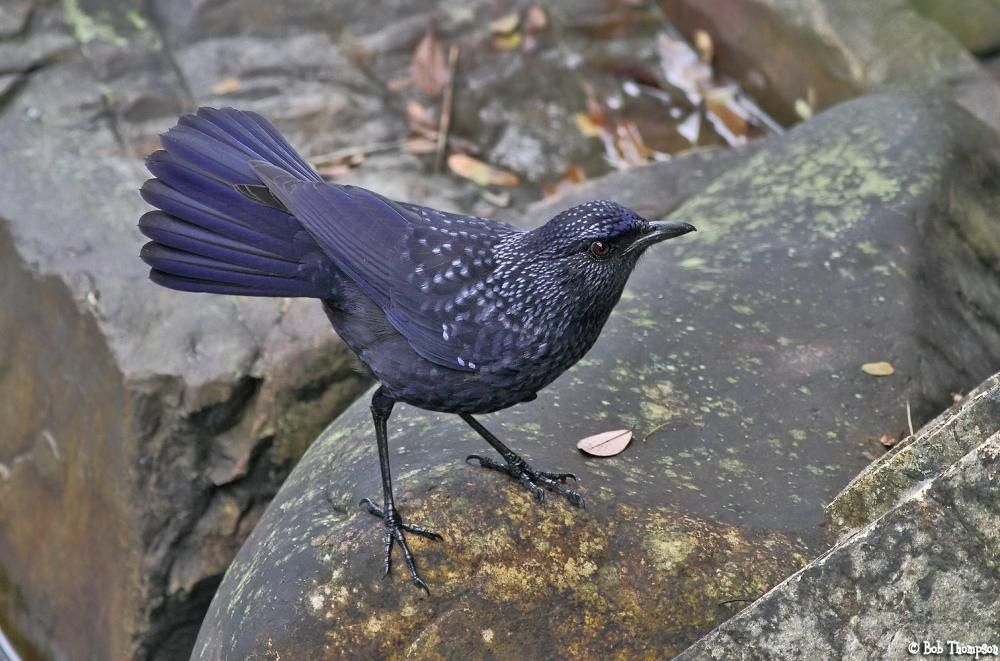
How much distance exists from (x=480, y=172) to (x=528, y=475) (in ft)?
10.7

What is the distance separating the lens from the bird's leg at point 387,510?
3.18 m

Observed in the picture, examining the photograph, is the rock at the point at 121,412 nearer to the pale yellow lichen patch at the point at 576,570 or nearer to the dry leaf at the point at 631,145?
the pale yellow lichen patch at the point at 576,570

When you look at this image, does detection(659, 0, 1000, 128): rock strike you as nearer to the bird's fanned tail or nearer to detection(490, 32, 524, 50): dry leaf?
detection(490, 32, 524, 50): dry leaf

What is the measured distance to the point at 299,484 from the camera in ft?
12.2

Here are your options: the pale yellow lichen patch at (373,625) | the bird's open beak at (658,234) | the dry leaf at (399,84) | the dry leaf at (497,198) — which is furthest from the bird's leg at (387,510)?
the dry leaf at (399,84)

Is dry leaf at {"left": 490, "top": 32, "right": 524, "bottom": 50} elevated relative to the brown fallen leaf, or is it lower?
elevated

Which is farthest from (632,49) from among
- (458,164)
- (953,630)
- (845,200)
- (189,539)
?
(953,630)

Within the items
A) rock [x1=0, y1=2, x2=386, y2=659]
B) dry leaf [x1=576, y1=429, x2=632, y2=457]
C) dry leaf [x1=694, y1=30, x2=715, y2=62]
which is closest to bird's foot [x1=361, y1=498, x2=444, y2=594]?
dry leaf [x1=576, y1=429, x2=632, y2=457]

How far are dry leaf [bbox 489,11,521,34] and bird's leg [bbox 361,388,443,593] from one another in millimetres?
4022

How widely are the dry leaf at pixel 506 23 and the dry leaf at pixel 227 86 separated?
1.59 metres

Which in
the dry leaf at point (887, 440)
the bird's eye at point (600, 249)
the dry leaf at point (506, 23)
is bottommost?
the dry leaf at point (506, 23)

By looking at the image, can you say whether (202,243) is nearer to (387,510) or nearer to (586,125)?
(387,510)

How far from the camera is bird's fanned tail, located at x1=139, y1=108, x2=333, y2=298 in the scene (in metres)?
3.38

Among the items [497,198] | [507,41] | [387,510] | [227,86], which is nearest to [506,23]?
[507,41]
